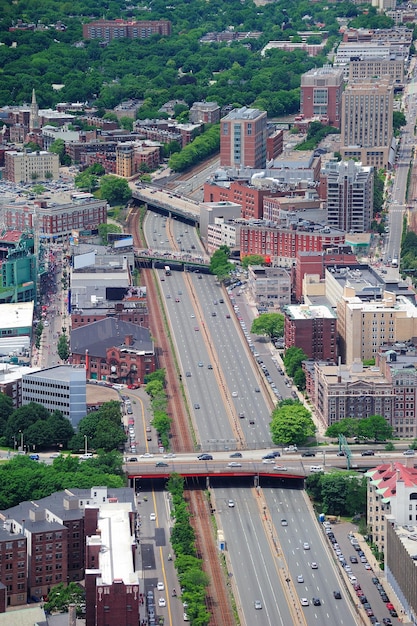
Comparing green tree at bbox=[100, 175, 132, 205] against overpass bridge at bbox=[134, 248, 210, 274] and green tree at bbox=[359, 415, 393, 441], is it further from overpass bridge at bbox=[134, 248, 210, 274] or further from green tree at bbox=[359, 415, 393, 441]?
green tree at bbox=[359, 415, 393, 441]

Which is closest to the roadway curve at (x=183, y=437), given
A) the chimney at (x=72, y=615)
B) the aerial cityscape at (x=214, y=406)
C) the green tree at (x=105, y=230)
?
the aerial cityscape at (x=214, y=406)

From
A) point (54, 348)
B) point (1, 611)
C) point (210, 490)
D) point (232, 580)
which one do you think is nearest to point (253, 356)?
point (54, 348)

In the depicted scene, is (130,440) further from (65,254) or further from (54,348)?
(65,254)

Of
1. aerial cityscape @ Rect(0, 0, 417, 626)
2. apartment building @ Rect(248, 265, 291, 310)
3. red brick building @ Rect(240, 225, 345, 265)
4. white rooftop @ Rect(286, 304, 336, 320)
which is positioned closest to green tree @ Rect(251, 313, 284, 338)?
aerial cityscape @ Rect(0, 0, 417, 626)

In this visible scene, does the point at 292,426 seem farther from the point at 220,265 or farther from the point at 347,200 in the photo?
the point at 347,200

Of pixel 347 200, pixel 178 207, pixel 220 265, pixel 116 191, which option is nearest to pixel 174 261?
pixel 220 265

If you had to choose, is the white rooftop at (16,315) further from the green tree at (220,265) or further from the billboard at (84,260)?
the green tree at (220,265)
